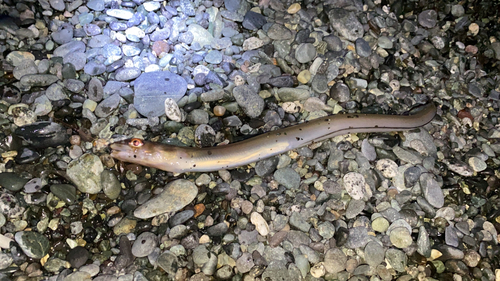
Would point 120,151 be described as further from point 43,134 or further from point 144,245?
point 144,245

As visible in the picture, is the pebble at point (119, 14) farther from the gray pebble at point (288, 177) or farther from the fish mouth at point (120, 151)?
the gray pebble at point (288, 177)

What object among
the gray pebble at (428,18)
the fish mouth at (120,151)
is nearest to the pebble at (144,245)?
the fish mouth at (120,151)

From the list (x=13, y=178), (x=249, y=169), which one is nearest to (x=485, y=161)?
(x=249, y=169)

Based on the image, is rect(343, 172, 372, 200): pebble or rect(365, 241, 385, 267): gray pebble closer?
rect(365, 241, 385, 267): gray pebble

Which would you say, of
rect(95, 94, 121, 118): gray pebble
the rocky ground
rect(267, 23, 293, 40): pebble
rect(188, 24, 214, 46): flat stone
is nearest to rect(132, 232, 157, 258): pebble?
the rocky ground

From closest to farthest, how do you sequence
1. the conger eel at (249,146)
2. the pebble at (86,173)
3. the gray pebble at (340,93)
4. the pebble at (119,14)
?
the pebble at (86,173) < the conger eel at (249,146) < the gray pebble at (340,93) < the pebble at (119,14)

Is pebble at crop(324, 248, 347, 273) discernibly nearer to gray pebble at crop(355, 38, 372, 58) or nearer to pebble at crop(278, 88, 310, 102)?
pebble at crop(278, 88, 310, 102)
